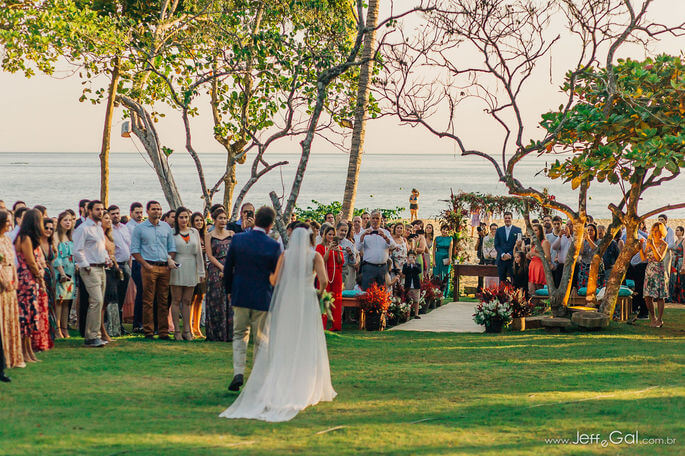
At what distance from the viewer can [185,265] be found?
12.3 meters

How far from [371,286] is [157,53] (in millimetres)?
8671

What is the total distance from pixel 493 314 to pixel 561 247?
10.4ft

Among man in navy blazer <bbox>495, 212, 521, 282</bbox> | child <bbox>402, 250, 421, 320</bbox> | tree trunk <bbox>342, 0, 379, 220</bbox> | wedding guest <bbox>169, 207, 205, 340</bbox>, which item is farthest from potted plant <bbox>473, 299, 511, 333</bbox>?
wedding guest <bbox>169, 207, 205, 340</bbox>

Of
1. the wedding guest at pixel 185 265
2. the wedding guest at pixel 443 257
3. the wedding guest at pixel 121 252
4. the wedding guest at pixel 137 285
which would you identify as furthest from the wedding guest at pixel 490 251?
the wedding guest at pixel 121 252

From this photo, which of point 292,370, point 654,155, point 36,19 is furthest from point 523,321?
point 36,19

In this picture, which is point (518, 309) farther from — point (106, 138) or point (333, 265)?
point (106, 138)

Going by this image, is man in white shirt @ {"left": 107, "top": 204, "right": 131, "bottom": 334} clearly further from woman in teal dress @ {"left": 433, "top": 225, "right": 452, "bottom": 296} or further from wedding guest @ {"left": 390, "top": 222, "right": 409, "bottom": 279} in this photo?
woman in teal dress @ {"left": 433, "top": 225, "right": 452, "bottom": 296}

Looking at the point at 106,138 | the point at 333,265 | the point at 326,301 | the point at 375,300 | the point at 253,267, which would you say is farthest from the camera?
the point at 106,138

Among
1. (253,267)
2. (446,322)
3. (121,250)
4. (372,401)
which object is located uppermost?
(121,250)

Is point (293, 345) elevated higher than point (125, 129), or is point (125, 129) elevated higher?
point (125, 129)

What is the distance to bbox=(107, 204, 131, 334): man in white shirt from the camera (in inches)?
498

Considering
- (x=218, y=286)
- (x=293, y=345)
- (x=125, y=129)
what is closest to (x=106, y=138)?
(x=125, y=129)

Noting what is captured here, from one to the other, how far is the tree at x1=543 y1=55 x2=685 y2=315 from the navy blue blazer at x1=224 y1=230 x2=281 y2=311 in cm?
675

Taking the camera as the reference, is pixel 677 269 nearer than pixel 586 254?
No
